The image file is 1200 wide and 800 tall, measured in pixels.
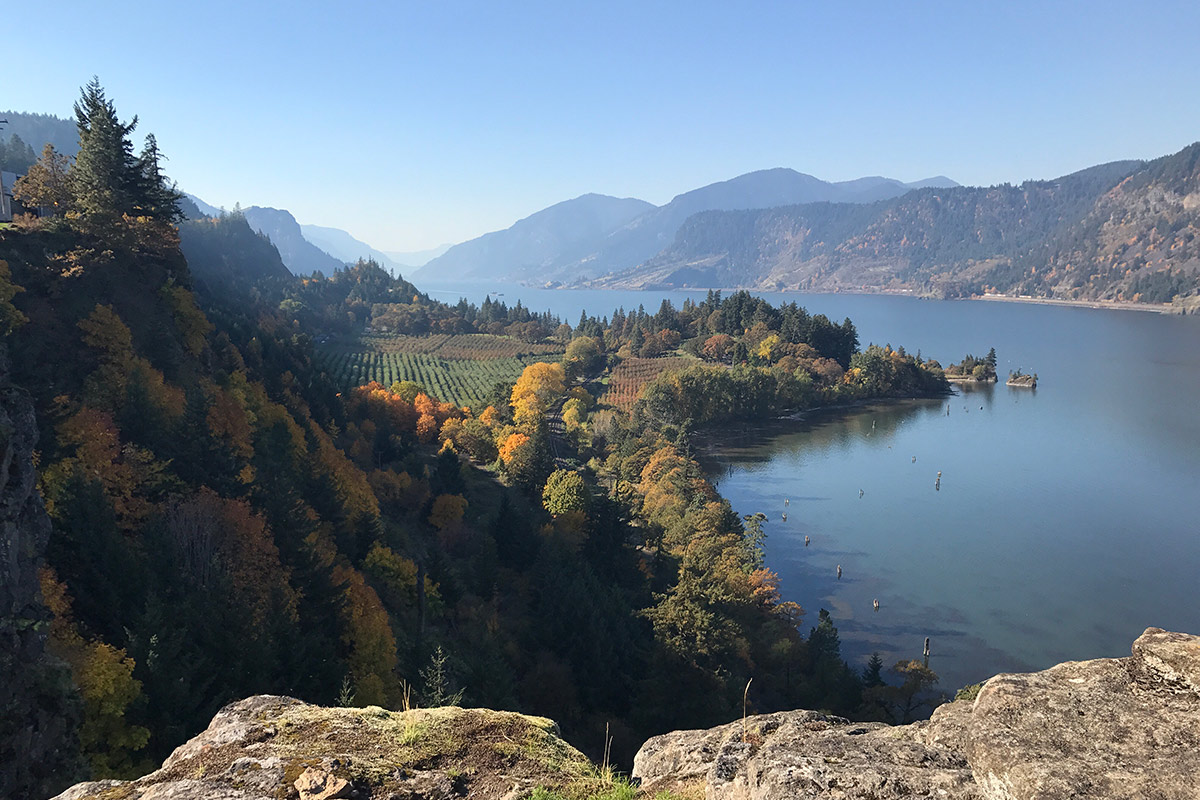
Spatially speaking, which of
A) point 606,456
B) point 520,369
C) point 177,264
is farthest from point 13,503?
point 520,369

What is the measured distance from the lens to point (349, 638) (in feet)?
83.9

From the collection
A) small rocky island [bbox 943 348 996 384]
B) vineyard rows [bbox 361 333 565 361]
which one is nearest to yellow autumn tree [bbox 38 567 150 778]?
vineyard rows [bbox 361 333 565 361]

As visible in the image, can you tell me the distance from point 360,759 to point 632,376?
11904 centimetres

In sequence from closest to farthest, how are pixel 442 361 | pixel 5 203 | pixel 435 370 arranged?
1. pixel 5 203
2. pixel 435 370
3. pixel 442 361

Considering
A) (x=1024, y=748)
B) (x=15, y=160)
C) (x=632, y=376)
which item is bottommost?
(x=632, y=376)

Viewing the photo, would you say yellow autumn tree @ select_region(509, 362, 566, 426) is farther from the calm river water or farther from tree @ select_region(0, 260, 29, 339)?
tree @ select_region(0, 260, 29, 339)

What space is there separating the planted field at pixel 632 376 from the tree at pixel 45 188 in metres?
74.1

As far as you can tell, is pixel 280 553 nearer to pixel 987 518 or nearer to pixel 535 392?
pixel 987 518

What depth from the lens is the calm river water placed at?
147 ft

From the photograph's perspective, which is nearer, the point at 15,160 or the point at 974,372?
the point at 15,160

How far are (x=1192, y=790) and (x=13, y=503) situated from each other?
2334 cm

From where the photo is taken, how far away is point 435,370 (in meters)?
Result: 132

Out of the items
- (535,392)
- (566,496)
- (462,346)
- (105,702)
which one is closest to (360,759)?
(105,702)

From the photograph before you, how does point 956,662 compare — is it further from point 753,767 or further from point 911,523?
point 753,767
